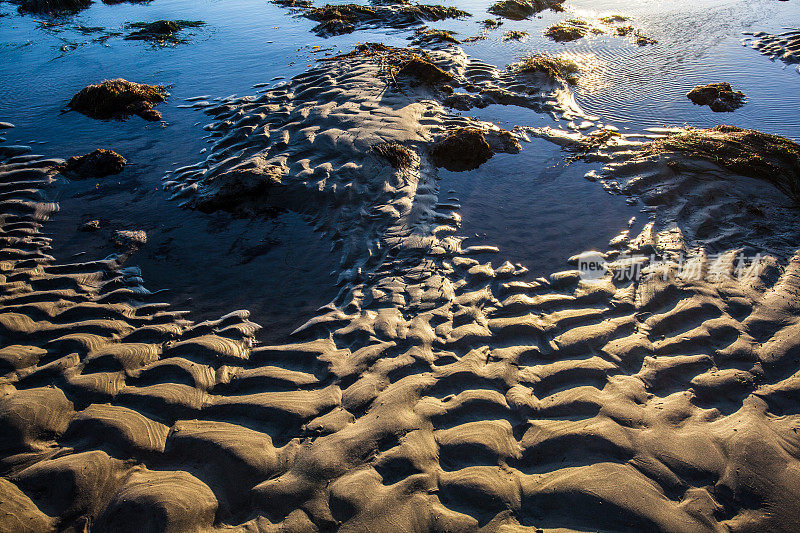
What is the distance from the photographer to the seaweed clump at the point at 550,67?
28.0 feet

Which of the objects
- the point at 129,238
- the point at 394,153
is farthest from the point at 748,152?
Result: the point at 129,238

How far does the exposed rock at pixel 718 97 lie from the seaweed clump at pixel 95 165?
10238mm

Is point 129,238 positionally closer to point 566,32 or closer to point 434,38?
point 434,38

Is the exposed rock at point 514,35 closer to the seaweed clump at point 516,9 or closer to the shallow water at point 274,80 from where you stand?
the shallow water at point 274,80

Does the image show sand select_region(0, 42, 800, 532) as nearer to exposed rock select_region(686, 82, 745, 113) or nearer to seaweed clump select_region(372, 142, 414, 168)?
seaweed clump select_region(372, 142, 414, 168)

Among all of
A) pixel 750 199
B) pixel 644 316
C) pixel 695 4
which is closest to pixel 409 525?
pixel 644 316

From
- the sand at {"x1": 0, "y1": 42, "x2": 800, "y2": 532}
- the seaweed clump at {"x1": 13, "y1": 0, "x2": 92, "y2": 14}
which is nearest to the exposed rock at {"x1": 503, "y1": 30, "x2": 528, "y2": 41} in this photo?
the sand at {"x1": 0, "y1": 42, "x2": 800, "y2": 532}

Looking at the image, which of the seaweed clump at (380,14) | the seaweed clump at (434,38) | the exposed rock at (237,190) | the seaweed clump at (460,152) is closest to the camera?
the exposed rock at (237,190)

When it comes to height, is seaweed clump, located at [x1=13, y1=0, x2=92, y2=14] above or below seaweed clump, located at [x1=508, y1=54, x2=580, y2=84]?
above

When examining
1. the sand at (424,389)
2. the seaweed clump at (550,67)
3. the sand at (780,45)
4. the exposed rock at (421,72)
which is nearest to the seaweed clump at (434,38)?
the seaweed clump at (550,67)

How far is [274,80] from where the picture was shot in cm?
859

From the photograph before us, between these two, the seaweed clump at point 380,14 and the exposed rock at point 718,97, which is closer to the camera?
the exposed rock at point 718,97

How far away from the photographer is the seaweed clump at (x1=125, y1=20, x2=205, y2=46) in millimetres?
11422

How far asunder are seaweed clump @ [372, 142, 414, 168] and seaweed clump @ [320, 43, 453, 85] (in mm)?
2763
